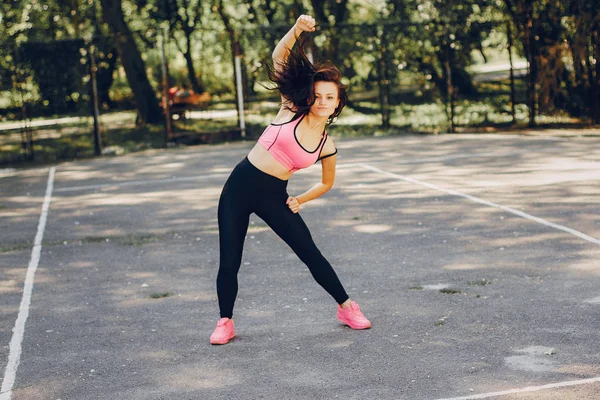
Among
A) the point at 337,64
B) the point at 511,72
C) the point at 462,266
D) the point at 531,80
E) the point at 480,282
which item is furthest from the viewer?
the point at 337,64

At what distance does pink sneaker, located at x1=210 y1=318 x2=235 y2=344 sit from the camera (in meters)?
6.22

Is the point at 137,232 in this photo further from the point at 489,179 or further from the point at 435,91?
the point at 435,91

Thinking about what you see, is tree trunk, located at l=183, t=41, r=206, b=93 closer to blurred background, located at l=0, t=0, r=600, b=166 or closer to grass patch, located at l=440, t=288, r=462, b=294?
blurred background, located at l=0, t=0, r=600, b=166

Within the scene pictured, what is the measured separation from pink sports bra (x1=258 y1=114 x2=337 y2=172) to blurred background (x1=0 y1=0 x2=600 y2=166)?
48.7 feet

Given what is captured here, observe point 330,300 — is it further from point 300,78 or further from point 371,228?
point 371,228

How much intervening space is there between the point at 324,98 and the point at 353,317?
1576 mm

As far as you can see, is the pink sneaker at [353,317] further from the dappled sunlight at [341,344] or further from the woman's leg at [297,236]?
the dappled sunlight at [341,344]

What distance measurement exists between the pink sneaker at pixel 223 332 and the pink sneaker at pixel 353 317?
2.57 feet

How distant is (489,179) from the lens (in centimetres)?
1317

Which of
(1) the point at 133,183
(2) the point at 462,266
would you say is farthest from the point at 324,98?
(1) the point at 133,183

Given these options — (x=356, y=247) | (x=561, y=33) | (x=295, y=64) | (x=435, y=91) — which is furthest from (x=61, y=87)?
(x=295, y=64)

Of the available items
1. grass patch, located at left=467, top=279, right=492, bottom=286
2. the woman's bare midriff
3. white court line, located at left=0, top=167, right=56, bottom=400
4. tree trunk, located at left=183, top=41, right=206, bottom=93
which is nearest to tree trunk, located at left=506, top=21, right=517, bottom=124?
tree trunk, located at left=183, top=41, right=206, bottom=93

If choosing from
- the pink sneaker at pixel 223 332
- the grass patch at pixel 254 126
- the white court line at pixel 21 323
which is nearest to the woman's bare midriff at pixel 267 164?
the pink sneaker at pixel 223 332

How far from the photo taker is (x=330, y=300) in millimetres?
7281
